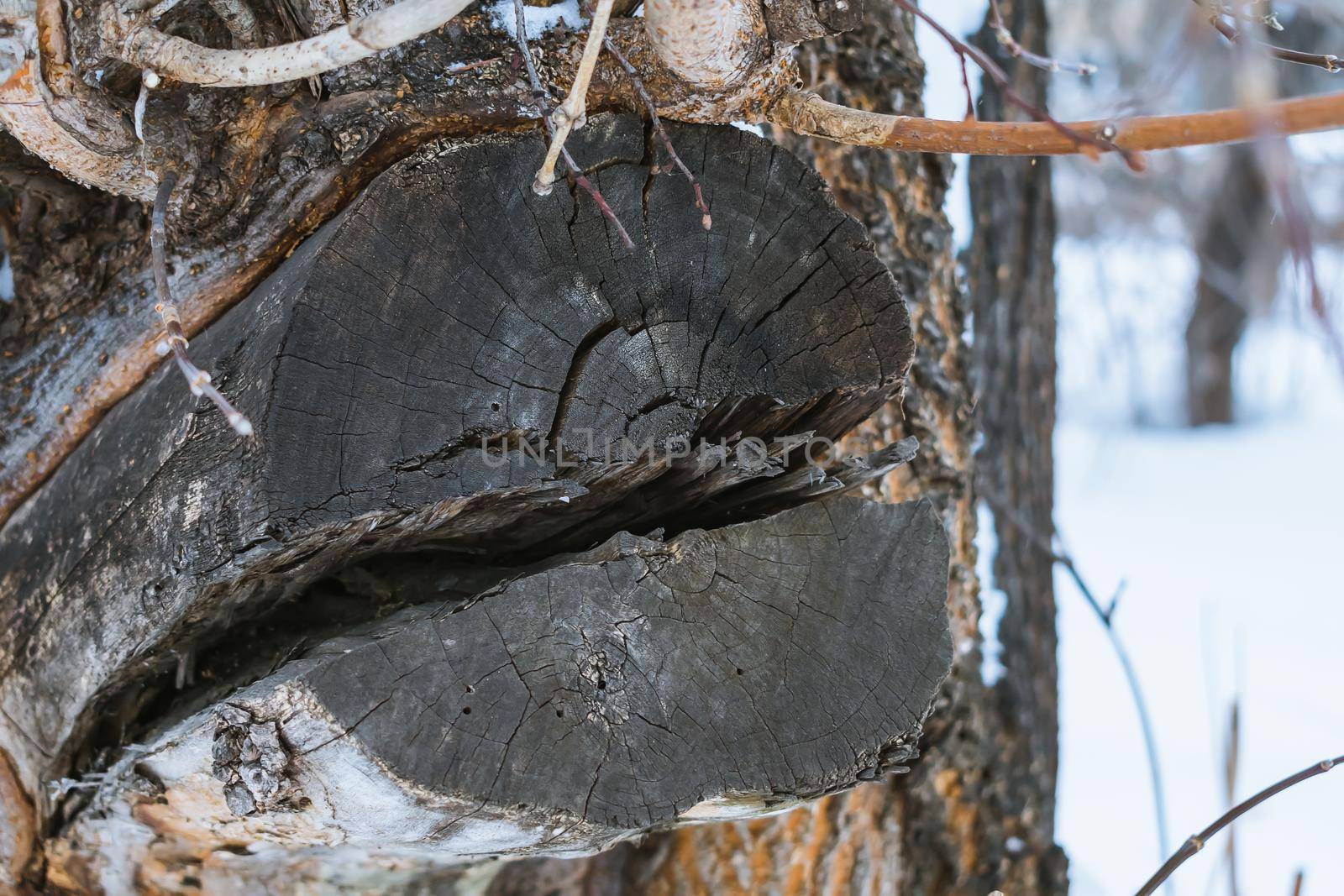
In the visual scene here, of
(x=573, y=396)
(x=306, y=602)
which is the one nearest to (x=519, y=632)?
(x=573, y=396)

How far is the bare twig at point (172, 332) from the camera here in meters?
0.84

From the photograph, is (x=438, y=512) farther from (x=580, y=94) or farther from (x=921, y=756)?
(x=921, y=756)

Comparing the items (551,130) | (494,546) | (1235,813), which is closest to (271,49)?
(551,130)

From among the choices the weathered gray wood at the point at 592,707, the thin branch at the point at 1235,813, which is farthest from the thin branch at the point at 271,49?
the thin branch at the point at 1235,813

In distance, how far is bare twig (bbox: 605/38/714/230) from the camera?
1.10m

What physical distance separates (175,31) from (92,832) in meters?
0.97

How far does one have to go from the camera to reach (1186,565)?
17.7 feet

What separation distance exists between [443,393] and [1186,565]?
17.2 ft

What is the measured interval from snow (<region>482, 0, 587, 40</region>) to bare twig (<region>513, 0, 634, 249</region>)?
0.07m

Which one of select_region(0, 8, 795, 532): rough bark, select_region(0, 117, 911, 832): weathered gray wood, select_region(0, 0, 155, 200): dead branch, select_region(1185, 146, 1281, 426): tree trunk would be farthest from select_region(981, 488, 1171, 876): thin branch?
select_region(1185, 146, 1281, 426): tree trunk

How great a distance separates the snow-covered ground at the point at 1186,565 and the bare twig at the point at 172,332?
0.90m

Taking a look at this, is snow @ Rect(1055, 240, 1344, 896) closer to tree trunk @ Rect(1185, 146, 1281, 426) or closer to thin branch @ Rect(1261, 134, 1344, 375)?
tree trunk @ Rect(1185, 146, 1281, 426)

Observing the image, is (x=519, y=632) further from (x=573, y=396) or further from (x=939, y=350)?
(x=939, y=350)

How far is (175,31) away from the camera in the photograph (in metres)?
1.16
